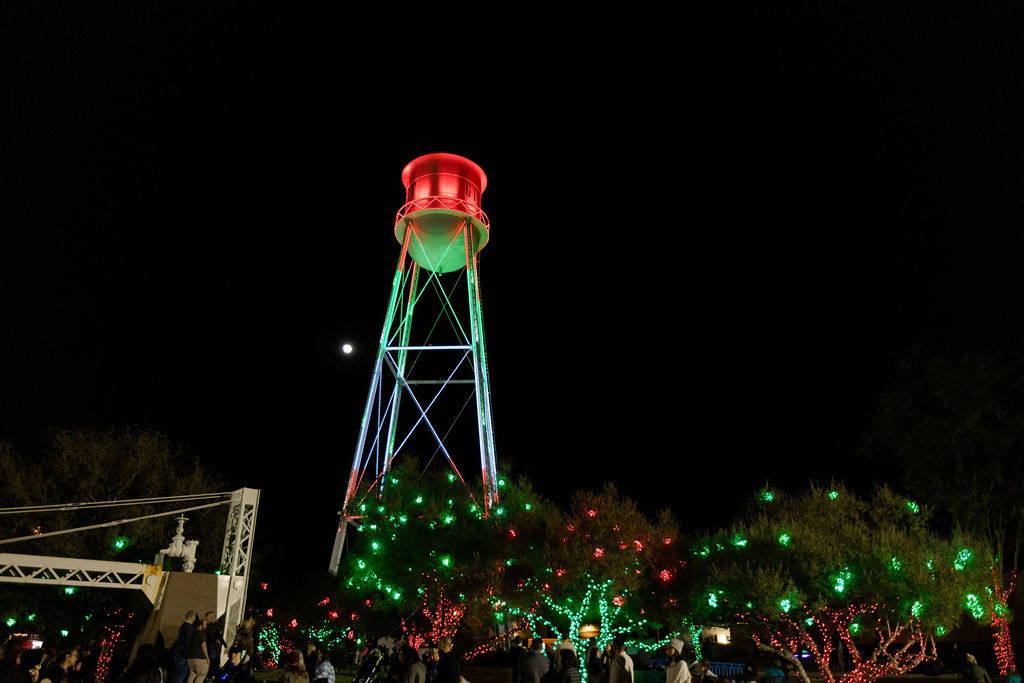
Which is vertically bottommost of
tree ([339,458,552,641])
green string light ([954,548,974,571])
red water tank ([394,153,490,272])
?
green string light ([954,548,974,571])

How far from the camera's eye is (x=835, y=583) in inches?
870

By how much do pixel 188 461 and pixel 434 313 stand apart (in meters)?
13.8

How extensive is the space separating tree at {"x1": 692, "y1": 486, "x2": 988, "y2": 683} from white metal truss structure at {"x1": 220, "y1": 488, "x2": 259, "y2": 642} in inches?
508

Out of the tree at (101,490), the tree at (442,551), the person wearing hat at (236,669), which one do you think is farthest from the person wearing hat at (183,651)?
the tree at (101,490)

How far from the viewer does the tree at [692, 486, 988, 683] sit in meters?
21.8

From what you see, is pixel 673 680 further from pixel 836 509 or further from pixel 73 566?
pixel 836 509

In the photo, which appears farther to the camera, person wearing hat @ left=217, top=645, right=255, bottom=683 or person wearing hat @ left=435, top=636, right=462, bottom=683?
person wearing hat @ left=435, top=636, right=462, bottom=683

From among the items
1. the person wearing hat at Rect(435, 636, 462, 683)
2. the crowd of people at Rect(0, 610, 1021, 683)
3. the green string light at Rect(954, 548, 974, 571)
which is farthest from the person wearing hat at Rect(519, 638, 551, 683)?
the green string light at Rect(954, 548, 974, 571)

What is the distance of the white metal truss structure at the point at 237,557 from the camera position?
19516 mm

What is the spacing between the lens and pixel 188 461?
1499 inches

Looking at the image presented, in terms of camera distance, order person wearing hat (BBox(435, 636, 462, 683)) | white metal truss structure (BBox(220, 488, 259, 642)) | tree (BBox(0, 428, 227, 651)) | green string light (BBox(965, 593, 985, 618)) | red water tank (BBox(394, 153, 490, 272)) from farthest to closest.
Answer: tree (BBox(0, 428, 227, 651)), red water tank (BBox(394, 153, 490, 272)), green string light (BBox(965, 593, 985, 618)), white metal truss structure (BBox(220, 488, 259, 642)), person wearing hat (BBox(435, 636, 462, 683))

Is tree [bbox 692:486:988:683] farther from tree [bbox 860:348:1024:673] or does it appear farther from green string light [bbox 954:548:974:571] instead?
tree [bbox 860:348:1024:673]

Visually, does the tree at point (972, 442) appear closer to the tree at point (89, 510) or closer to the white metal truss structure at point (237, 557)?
the white metal truss structure at point (237, 557)

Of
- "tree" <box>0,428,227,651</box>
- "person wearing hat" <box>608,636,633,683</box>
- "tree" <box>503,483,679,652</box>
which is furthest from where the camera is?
"tree" <box>0,428,227,651</box>
